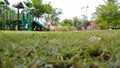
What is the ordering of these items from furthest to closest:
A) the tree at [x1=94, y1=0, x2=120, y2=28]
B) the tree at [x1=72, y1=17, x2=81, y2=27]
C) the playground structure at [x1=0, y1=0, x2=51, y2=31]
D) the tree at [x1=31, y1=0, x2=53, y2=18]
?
the tree at [x1=72, y1=17, x2=81, y2=27]
the tree at [x1=94, y1=0, x2=120, y2=28]
the tree at [x1=31, y1=0, x2=53, y2=18]
the playground structure at [x1=0, y1=0, x2=51, y2=31]

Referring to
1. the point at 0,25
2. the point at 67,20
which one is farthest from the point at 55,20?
the point at 0,25

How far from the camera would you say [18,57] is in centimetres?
98

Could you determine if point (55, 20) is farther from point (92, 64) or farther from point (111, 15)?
point (92, 64)

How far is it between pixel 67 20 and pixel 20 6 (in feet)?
109

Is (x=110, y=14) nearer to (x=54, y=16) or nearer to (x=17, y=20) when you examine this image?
(x=54, y=16)

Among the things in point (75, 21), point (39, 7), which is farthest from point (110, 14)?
point (75, 21)

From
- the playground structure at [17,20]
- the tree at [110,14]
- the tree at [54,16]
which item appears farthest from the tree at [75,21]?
the playground structure at [17,20]

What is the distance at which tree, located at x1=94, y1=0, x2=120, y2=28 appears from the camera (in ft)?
96.4

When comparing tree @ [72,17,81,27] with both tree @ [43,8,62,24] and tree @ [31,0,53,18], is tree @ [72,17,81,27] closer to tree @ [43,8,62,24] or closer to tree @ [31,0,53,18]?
tree @ [43,8,62,24]

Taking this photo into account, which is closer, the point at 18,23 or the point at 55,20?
the point at 18,23

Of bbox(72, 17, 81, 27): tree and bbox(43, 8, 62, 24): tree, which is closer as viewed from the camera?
bbox(43, 8, 62, 24): tree

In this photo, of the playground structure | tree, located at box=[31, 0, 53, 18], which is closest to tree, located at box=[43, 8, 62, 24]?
tree, located at box=[31, 0, 53, 18]

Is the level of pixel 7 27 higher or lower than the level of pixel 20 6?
lower

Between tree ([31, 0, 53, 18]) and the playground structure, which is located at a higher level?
tree ([31, 0, 53, 18])
